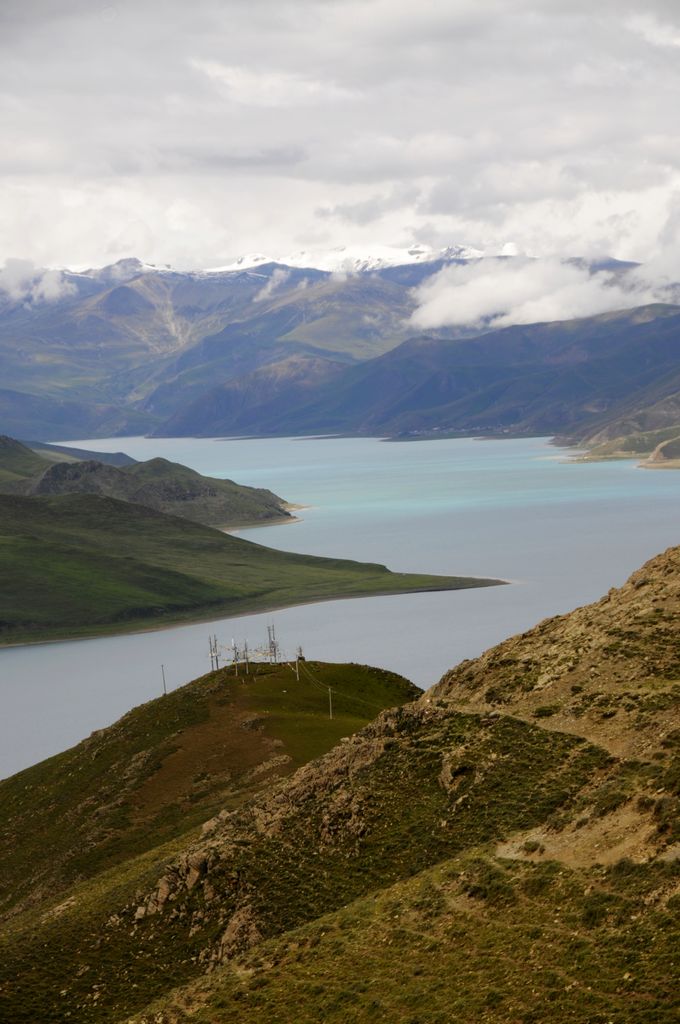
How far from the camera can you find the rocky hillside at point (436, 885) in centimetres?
3130

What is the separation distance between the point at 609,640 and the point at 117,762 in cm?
2700

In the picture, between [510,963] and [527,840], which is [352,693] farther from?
[510,963]

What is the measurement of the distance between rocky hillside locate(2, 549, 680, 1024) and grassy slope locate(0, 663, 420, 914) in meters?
5.86

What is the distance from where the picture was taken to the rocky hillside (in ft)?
103

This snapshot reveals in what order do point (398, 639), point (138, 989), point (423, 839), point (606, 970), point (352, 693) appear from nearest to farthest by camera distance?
point (606, 970) < point (138, 989) < point (423, 839) < point (352, 693) < point (398, 639)

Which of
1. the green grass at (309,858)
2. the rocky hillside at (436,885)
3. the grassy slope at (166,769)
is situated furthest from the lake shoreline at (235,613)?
the green grass at (309,858)

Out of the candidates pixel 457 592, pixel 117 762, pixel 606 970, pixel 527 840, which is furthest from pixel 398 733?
pixel 457 592

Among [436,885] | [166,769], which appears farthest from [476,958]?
[166,769]

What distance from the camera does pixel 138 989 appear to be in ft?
121

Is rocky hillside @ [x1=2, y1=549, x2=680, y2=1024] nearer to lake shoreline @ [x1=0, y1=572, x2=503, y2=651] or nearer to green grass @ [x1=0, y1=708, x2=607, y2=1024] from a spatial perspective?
green grass @ [x1=0, y1=708, x2=607, y2=1024]

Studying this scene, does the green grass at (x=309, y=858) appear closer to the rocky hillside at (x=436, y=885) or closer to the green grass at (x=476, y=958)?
the rocky hillside at (x=436, y=885)

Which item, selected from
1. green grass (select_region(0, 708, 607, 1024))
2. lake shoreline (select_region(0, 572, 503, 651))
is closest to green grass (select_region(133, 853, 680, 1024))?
green grass (select_region(0, 708, 607, 1024))

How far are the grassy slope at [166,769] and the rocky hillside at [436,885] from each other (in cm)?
586

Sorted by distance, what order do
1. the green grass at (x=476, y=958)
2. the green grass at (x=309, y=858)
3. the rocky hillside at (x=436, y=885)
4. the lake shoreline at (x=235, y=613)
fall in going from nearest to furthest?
the green grass at (x=476, y=958) → the rocky hillside at (x=436, y=885) → the green grass at (x=309, y=858) → the lake shoreline at (x=235, y=613)
